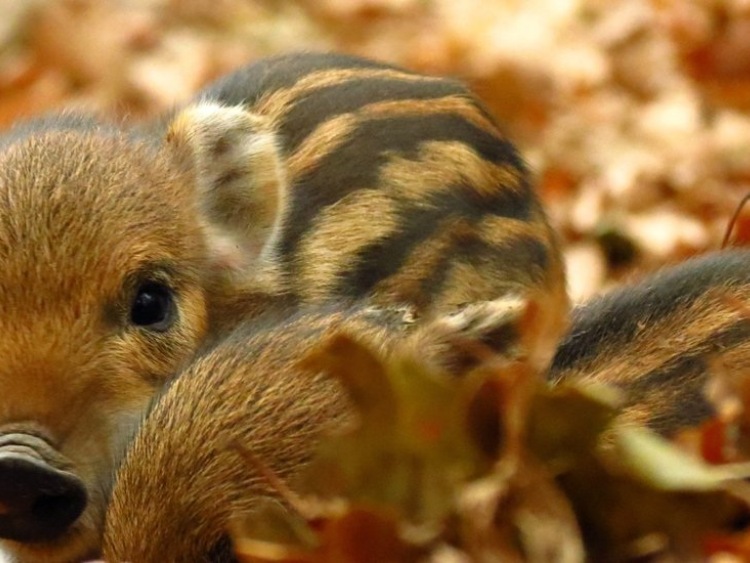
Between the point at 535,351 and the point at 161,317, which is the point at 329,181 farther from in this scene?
the point at 535,351

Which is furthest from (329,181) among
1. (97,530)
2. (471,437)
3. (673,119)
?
(673,119)

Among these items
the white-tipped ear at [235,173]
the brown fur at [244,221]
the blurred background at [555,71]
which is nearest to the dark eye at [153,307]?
the brown fur at [244,221]

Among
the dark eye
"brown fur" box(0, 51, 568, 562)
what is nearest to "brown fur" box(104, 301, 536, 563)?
"brown fur" box(0, 51, 568, 562)

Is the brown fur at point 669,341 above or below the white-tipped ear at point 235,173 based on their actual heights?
below

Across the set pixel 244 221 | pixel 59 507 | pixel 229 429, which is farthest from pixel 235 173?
pixel 229 429

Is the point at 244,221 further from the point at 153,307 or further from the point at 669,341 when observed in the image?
the point at 669,341

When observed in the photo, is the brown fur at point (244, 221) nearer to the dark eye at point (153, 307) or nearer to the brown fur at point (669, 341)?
the dark eye at point (153, 307)
